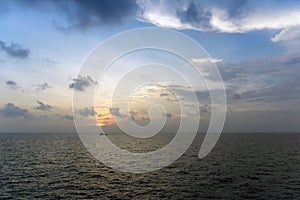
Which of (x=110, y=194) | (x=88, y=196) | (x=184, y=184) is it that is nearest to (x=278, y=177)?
(x=184, y=184)

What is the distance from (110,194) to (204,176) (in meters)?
23.8

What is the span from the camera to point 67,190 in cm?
4900

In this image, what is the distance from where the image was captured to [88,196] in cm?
4562

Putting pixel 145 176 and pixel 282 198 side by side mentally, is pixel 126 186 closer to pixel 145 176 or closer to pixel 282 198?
pixel 145 176

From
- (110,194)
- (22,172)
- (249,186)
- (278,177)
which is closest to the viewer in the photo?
(110,194)

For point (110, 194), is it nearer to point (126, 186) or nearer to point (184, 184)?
point (126, 186)

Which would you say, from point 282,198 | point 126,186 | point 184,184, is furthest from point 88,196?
point 282,198

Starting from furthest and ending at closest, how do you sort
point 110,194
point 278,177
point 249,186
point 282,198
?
1. point 278,177
2. point 249,186
3. point 110,194
4. point 282,198

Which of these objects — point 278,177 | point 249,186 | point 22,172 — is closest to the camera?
point 249,186

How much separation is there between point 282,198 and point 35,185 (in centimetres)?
4343

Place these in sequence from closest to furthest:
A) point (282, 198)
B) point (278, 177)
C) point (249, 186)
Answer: point (282, 198), point (249, 186), point (278, 177)

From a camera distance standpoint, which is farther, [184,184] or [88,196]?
[184,184]

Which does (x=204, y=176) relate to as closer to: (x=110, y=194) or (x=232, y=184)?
(x=232, y=184)

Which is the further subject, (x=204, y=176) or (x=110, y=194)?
(x=204, y=176)
